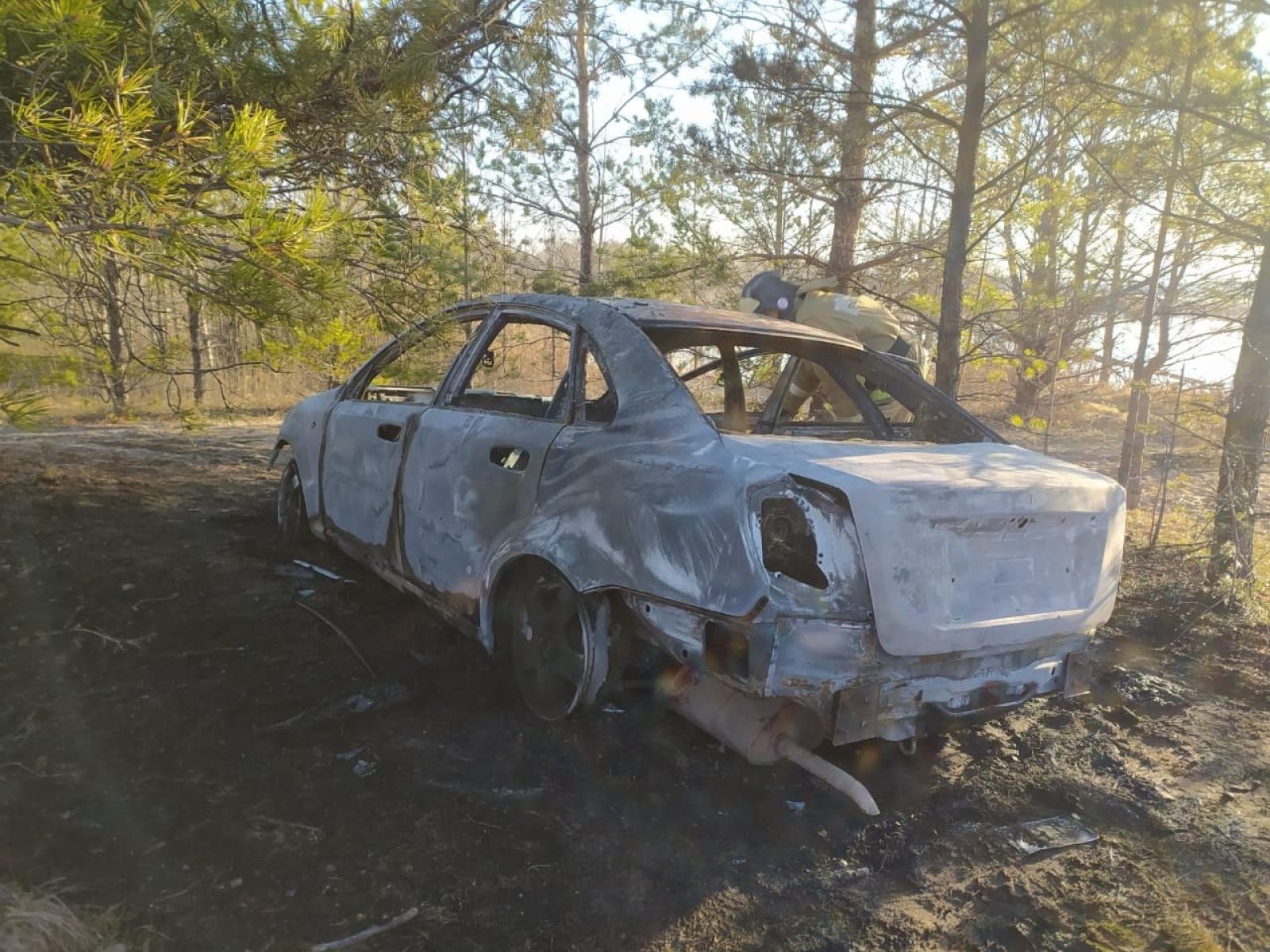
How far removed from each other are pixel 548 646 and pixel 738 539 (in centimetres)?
107

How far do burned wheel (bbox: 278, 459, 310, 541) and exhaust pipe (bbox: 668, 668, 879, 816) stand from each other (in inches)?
129

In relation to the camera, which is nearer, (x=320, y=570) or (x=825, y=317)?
(x=320, y=570)

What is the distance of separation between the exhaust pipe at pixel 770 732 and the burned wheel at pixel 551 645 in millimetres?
437

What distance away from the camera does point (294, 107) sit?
3404 mm

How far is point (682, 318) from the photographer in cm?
304

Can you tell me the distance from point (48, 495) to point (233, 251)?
4.82 m

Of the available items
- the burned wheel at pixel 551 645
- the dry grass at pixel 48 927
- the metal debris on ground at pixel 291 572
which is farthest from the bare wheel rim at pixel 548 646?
the metal debris on ground at pixel 291 572

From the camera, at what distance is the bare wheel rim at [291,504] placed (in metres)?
4.87

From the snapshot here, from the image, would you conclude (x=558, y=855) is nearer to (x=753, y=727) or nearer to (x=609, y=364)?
(x=753, y=727)

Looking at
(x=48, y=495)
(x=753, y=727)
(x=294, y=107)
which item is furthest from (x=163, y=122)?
(x=48, y=495)

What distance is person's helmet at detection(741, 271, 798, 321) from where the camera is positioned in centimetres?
560

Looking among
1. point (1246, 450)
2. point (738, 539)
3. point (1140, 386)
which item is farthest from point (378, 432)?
point (1140, 386)

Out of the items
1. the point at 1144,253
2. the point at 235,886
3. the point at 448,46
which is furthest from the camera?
the point at 1144,253

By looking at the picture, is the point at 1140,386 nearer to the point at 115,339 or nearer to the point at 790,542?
the point at 790,542
